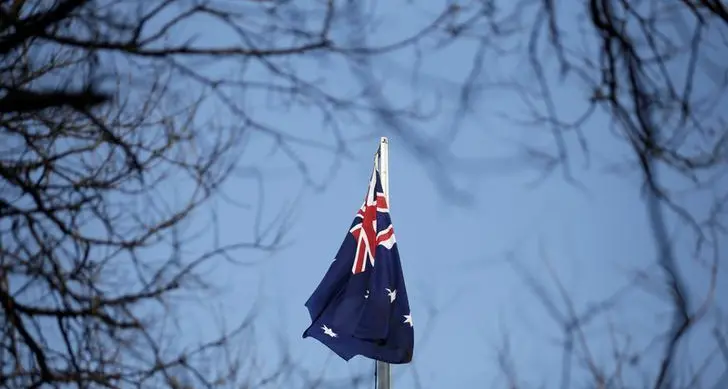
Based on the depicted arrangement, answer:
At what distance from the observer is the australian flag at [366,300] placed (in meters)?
11.0

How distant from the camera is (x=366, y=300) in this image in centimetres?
1138

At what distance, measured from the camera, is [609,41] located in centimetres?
363

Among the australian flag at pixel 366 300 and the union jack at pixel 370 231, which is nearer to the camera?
the australian flag at pixel 366 300

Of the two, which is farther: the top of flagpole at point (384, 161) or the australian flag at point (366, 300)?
the top of flagpole at point (384, 161)

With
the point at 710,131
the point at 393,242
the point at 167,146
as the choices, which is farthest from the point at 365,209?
the point at 710,131

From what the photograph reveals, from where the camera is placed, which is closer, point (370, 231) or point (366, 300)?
point (366, 300)

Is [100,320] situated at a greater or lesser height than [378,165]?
lesser

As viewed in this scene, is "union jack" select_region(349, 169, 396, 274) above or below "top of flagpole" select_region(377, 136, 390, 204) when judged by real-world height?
below

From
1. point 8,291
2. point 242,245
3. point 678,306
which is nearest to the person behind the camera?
point 678,306

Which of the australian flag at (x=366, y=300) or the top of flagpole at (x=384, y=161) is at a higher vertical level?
the top of flagpole at (x=384, y=161)

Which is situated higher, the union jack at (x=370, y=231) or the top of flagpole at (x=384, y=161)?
the top of flagpole at (x=384, y=161)

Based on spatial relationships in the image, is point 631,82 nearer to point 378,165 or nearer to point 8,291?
point 8,291

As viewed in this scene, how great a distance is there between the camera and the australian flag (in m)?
11.0

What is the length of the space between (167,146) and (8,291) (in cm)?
144
